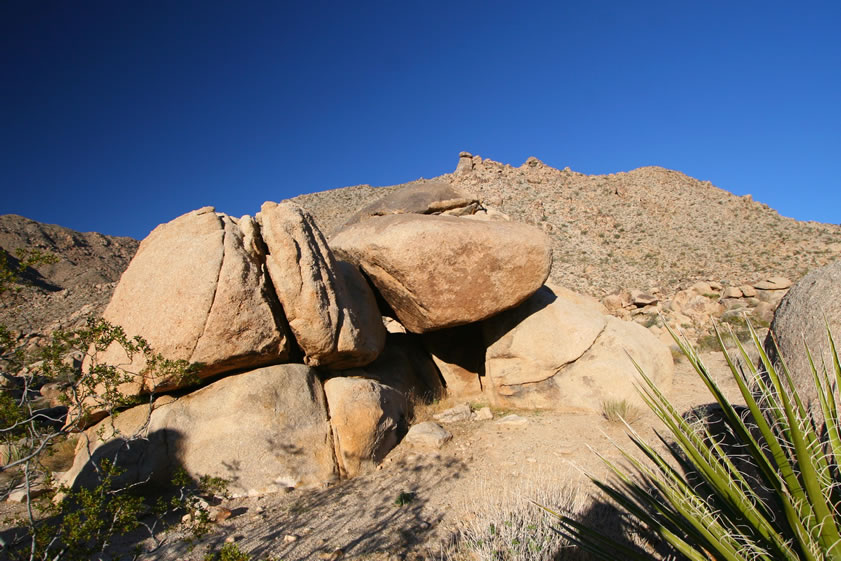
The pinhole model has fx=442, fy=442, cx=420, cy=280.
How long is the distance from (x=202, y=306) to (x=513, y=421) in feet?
14.1

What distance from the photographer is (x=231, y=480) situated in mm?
4406

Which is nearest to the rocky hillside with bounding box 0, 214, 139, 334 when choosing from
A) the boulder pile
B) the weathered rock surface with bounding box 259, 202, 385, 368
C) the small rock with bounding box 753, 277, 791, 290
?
the boulder pile

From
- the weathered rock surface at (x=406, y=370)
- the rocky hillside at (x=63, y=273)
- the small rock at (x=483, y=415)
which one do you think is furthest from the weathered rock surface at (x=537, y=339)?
the rocky hillside at (x=63, y=273)

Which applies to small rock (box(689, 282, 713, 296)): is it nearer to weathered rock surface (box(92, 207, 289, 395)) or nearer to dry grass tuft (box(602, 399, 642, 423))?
dry grass tuft (box(602, 399, 642, 423))

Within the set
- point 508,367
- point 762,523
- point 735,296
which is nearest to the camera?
point 762,523

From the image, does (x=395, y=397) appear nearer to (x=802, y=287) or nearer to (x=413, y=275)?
(x=413, y=275)

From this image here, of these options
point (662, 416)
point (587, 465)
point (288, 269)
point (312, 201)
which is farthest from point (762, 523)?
point (312, 201)

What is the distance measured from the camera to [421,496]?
14.2 feet

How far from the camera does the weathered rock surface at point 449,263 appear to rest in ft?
19.6

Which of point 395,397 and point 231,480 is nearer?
point 231,480

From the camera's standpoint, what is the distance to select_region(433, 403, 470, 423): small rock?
6.51 meters

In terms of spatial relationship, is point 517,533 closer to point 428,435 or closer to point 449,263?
point 428,435

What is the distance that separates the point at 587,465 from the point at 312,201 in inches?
1389

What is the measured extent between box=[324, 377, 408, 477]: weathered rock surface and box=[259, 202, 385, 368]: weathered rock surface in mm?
434
